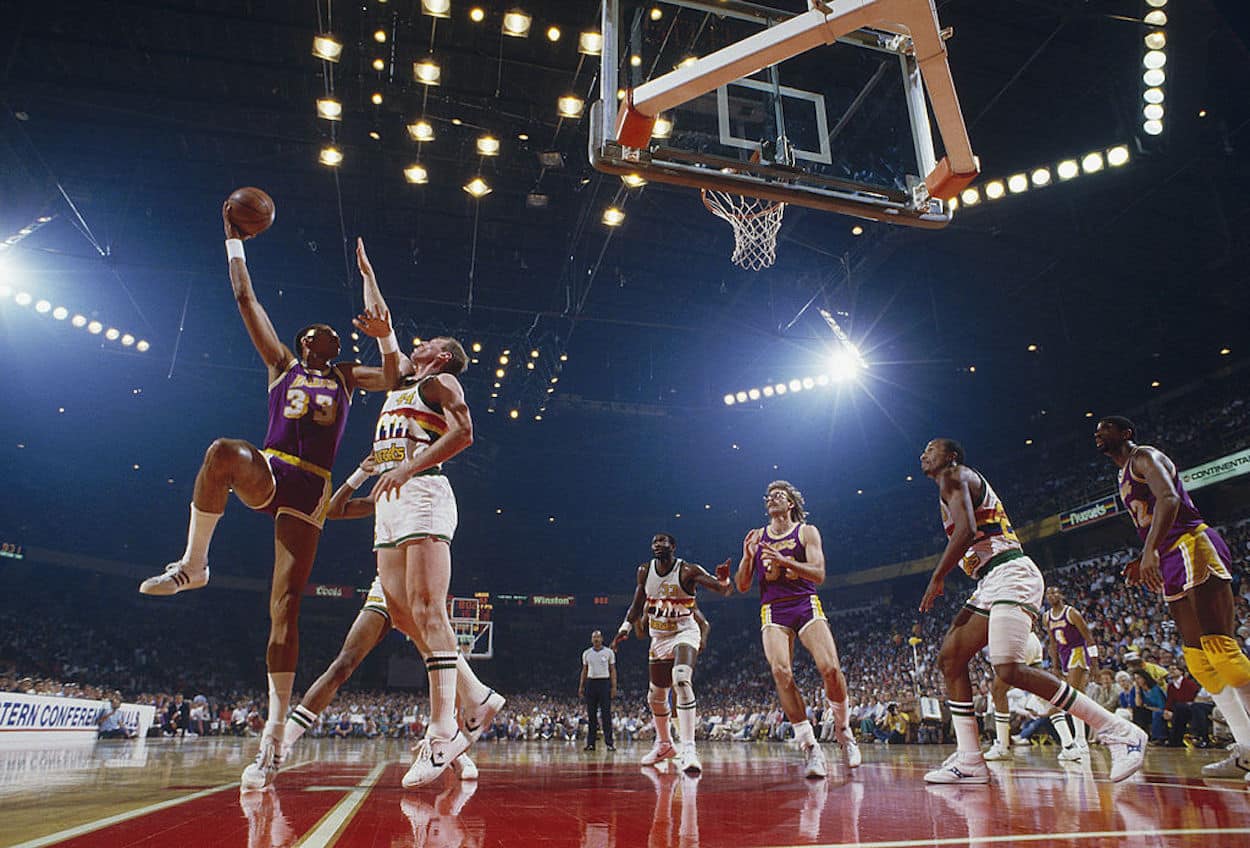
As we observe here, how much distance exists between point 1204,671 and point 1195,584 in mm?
547

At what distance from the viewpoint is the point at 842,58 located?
21.6ft

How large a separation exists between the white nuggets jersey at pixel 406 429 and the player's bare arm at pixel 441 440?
6 centimetres

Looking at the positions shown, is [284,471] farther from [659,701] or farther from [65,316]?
[65,316]

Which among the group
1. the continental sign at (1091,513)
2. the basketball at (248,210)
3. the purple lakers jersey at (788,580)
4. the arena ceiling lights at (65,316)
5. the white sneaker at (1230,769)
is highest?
the arena ceiling lights at (65,316)

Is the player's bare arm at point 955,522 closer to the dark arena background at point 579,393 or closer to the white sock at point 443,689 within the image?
the dark arena background at point 579,393

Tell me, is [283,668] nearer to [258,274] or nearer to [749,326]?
[258,274]

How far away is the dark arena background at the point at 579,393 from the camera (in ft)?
16.6

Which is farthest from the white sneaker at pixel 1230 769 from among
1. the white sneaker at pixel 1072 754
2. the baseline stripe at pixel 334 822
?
the baseline stripe at pixel 334 822

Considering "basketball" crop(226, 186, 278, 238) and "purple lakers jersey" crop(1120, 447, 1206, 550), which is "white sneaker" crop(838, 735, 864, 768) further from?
"basketball" crop(226, 186, 278, 238)

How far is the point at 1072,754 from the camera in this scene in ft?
25.1

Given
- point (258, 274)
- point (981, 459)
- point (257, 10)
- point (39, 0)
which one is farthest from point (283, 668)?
point (981, 459)

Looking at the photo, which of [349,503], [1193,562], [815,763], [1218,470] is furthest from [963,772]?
[1218,470]

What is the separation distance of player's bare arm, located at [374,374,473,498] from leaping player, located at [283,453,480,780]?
441 mm

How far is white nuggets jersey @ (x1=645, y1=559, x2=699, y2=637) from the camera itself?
6895 millimetres
